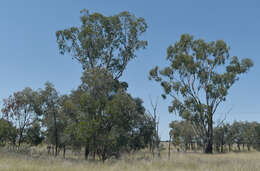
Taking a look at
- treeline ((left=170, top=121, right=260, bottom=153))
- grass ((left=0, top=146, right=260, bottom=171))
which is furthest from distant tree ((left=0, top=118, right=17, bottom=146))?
treeline ((left=170, top=121, right=260, bottom=153))

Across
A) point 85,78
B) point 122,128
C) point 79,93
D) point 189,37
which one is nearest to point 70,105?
point 79,93

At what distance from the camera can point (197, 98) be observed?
35219mm

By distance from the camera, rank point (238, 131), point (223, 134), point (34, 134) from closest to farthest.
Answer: point (34, 134) → point (223, 134) → point (238, 131)

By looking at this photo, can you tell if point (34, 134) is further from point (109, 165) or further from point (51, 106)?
point (109, 165)

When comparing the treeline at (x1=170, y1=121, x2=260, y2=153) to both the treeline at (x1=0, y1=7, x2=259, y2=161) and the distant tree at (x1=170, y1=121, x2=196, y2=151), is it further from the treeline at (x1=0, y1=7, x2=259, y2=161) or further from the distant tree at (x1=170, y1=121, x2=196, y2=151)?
the treeline at (x1=0, y1=7, x2=259, y2=161)

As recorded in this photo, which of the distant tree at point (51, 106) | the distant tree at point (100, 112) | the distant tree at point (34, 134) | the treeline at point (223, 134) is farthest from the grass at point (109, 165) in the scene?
the treeline at point (223, 134)

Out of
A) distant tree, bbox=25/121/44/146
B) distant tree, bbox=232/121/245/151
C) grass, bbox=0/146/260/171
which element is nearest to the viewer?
grass, bbox=0/146/260/171

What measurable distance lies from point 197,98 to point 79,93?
70.8ft

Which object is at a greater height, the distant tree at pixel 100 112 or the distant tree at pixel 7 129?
the distant tree at pixel 100 112

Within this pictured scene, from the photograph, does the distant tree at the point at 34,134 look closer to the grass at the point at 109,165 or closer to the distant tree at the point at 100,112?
the distant tree at the point at 100,112

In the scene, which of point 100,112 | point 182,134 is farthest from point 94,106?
point 182,134

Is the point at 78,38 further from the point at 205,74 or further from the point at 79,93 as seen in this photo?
the point at 205,74

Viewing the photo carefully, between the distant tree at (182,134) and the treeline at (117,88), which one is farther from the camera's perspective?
the distant tree at (182,134)

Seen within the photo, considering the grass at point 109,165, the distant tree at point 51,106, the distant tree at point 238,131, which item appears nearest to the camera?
the grass at point 109,165
